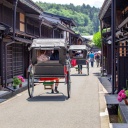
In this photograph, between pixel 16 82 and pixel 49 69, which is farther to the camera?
pixel 16 82

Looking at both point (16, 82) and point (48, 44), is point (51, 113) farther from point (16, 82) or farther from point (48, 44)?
point (16, 82)

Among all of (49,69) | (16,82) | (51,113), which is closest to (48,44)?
(49,69)

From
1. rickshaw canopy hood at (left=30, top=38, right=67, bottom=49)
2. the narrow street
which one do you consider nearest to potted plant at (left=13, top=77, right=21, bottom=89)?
rickshaw canopy hood at (left=30, top=38, right=67, bottom=49)

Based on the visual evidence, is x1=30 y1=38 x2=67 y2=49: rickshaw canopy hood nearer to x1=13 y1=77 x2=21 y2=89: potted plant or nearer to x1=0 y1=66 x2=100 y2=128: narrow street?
x1=0 y1=66 x2=100 y2=128: narrow street

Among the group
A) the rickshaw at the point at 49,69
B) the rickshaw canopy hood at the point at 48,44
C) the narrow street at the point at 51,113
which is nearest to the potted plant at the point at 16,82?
the rickshaw at the point at 49,69

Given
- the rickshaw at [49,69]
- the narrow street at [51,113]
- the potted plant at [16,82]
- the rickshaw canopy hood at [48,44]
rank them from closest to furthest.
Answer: the narrow street at [51,113] → the rickshaw at [49,69] → the rickshaw canopy hood at [48,44] → the potted plant at [16,82]

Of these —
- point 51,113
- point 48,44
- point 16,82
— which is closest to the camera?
point 51,113

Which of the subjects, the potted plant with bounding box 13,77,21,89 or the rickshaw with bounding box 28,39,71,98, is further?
the potted plant with bounding box 13,77,21,89

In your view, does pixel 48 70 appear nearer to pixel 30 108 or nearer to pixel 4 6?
pixel 30 108

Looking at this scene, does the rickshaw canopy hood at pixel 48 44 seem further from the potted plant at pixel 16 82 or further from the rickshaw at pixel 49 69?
the potted plant at pixel 16 82

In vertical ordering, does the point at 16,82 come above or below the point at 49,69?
below

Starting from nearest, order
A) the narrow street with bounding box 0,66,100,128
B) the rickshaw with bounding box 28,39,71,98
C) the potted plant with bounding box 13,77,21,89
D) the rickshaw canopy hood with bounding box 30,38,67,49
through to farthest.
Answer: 1. the narrow street with bounding box 0,66,100,128
2. the rickshaw with bounding box 28,39,71,98
3. the rickshaw canopy hood with bounding box 30,38,67,49
4. the potted plant with bounding box 13,77,21,89

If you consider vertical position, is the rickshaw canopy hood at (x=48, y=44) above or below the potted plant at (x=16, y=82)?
above

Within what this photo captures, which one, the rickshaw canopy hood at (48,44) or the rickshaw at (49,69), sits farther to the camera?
the rickshaw canopy hood at (48,44)
